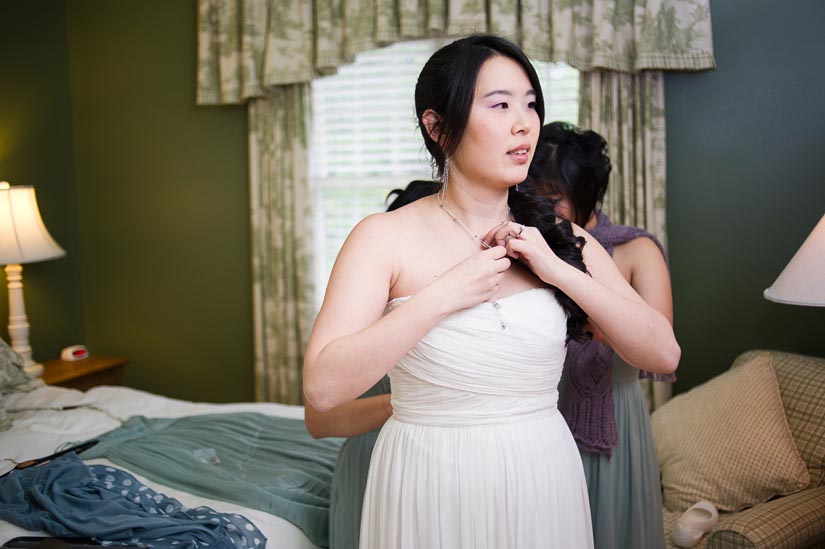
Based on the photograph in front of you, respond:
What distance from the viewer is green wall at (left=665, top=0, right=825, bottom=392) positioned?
10.9ft

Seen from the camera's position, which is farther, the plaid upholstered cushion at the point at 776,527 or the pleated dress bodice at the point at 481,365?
the plaid upholstered cushion at the point at 776,527

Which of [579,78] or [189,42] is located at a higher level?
[189,42]

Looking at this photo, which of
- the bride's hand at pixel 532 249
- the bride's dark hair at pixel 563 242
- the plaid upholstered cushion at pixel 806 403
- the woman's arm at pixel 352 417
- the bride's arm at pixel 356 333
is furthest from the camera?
the plaid upholstered cushion at pixel 806 403

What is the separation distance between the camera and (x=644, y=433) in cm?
199

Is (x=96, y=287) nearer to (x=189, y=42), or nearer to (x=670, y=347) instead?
(x=189, y=42)

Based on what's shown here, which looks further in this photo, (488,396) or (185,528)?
(185,528)

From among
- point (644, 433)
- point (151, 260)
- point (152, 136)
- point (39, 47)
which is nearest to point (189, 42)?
point (152, 136)

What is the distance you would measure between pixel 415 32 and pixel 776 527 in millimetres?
2815

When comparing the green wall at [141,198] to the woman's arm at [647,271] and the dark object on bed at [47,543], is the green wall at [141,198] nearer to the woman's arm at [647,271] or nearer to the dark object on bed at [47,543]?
the woman's arm at [647,271]

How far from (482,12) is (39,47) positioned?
272 cm

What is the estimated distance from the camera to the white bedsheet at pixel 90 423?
7.02ft

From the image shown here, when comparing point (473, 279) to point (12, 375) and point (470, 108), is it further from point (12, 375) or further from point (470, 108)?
point (12, 375)

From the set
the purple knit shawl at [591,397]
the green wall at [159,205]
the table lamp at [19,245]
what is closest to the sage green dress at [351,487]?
the purple knit shawl at [591,397]

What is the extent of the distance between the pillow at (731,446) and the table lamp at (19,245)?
3.03 metres
